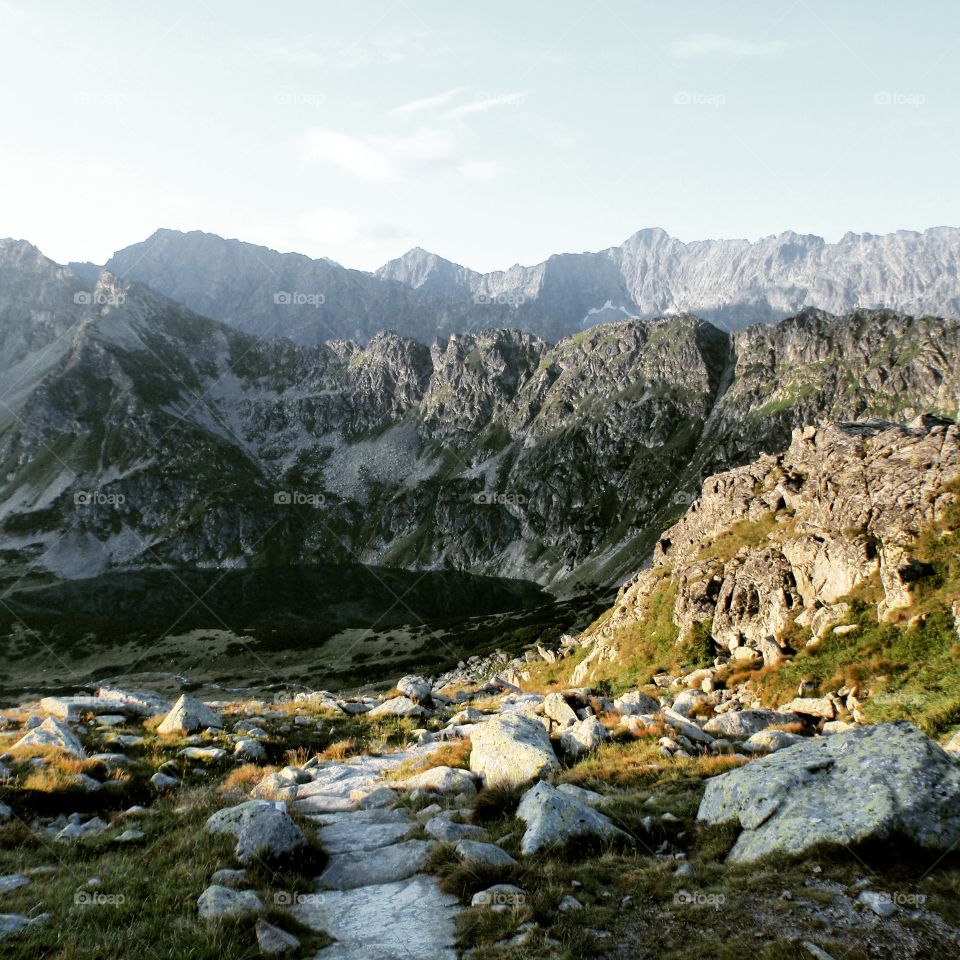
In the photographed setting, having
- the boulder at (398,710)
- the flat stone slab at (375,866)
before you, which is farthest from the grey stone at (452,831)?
the boulder at (398,710)

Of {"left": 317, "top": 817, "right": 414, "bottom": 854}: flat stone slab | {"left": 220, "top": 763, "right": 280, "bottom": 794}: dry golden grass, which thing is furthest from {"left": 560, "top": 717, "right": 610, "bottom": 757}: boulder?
{"left": 220, "top": 763, "right": 280, "bottom": 794}: dry golden grass

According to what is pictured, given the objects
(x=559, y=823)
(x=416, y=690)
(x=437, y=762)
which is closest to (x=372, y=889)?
(x=559, y=823)

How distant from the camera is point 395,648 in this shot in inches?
4820

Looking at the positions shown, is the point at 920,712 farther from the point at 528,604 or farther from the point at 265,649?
the point at 528,604

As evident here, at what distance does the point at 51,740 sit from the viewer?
19141mm

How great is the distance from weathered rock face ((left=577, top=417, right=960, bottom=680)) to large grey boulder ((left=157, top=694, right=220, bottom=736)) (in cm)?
2356

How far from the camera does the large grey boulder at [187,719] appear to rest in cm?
2291

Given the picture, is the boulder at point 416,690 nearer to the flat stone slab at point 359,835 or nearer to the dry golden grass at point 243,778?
the dry golden grass at point 243,778

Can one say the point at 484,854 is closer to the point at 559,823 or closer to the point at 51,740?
the point at 559,823

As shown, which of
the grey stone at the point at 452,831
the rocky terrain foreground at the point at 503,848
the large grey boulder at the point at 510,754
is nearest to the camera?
the rocky terrain foreground at the point at 503,848

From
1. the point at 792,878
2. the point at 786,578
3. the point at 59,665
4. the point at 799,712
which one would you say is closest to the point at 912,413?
the point at 786,578

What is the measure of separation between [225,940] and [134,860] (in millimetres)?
4936

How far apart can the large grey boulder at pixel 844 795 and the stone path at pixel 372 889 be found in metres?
5.44

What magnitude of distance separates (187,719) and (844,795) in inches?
858
